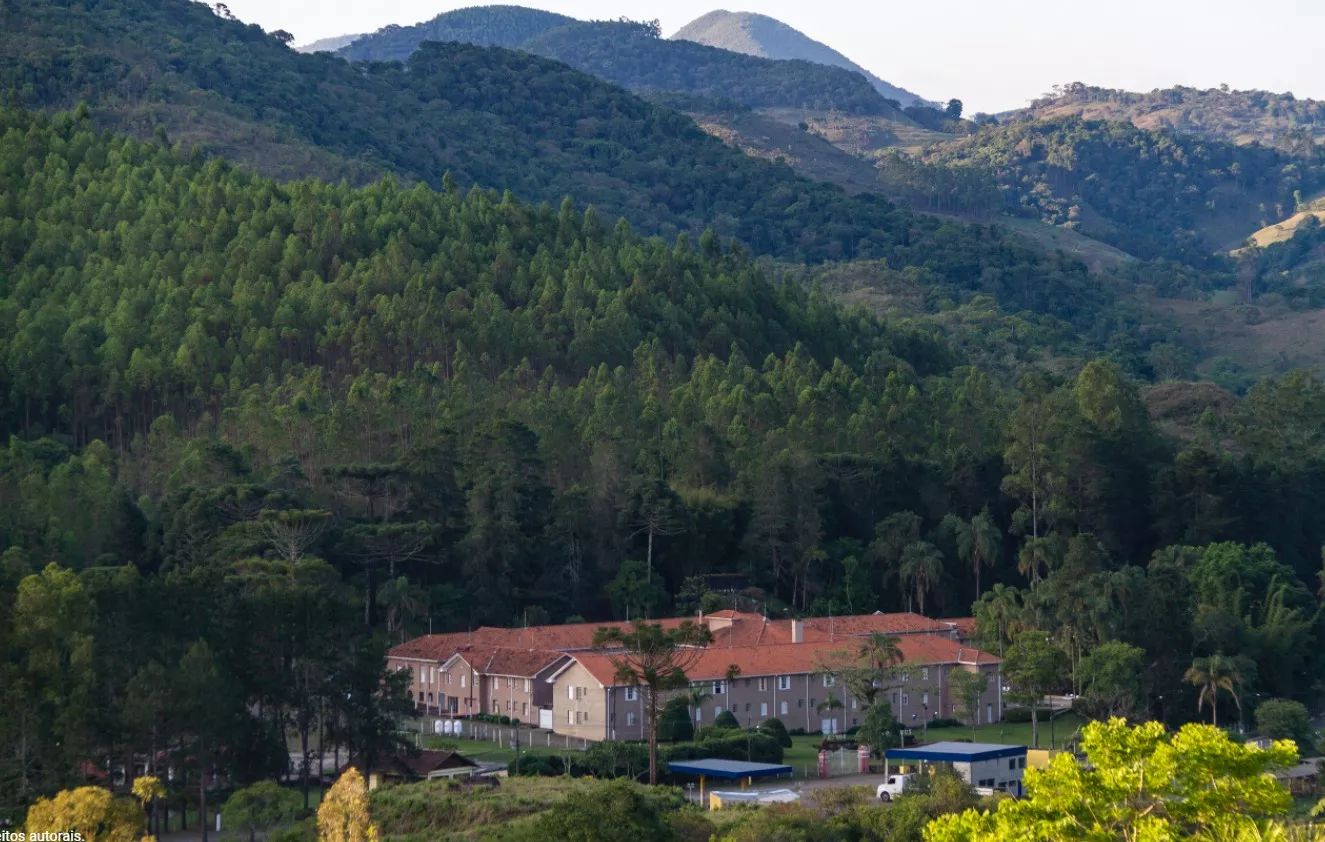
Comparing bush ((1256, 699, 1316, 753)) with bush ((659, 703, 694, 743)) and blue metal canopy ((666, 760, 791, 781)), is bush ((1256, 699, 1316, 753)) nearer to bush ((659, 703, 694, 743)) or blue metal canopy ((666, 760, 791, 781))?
blue metal canopy ((666, 760, 791, 781))

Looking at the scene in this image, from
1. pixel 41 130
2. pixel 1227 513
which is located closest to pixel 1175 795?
pixel 1227 513

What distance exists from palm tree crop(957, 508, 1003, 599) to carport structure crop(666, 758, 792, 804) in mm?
29823

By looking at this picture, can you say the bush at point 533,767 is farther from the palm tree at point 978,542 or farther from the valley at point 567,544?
the palm tree at point 978,542

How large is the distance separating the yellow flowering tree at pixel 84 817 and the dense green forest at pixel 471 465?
32.5 feet

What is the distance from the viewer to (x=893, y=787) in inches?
2021

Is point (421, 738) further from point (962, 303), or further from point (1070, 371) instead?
point (962, 303)

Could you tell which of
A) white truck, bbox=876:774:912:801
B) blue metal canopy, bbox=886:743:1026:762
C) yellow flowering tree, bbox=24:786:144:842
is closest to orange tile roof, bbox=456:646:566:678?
blue metal canopy, bbox=886:743:1026:762

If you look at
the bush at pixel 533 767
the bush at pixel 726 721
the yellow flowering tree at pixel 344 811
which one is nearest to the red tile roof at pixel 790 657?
the bush at pixel 726 721

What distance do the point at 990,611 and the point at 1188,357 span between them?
314ft

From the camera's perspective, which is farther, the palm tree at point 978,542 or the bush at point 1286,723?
the palm tree at point 978,542

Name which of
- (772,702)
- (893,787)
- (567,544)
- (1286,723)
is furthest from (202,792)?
(1286,723)

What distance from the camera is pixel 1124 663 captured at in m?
65.1

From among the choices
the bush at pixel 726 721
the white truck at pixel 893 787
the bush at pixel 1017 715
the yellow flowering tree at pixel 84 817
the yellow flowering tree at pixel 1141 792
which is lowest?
the bush at pixel 1017 715

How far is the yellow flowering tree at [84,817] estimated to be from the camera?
34281 millimetres
